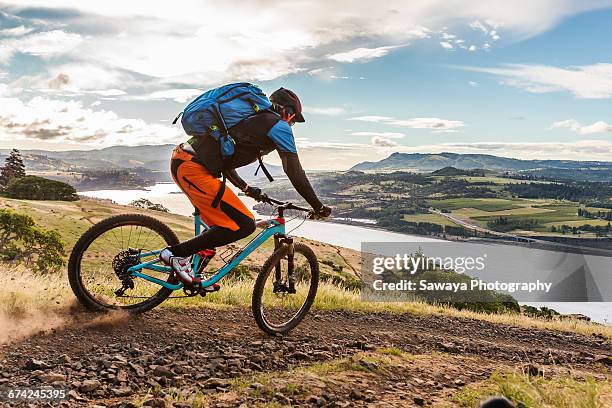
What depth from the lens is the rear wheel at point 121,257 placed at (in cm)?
682

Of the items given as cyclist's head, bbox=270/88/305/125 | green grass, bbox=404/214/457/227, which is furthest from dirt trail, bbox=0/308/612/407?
green grass, bbox=404/214/457/227

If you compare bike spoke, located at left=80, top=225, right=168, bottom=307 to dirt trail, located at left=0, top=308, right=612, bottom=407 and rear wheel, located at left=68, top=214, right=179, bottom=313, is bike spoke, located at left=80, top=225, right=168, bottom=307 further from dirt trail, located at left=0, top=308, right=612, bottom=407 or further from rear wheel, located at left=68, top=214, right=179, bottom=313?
dirt trail, located at left=0, top=308, right=612, bottom=407

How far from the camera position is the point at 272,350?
6.45 m

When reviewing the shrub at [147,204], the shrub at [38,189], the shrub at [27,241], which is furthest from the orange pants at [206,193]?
the shrub at [147,204]

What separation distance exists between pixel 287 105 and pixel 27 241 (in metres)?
47.6

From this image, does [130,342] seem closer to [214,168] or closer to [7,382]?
[7,382]

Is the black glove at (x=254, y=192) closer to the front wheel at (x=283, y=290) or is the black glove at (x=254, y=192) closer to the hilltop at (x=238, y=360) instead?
the front wheel at (x=283, y=290)

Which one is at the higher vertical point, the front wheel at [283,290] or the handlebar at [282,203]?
the handlebar at [282,203]

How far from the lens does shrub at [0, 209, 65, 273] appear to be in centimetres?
4552

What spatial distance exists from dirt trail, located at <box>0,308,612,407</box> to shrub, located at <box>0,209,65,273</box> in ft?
140

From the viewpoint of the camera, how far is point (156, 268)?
6992 millimetres

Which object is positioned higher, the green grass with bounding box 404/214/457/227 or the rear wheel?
the rear wheel

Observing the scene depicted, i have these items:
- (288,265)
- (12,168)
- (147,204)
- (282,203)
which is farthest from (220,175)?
(147,204)

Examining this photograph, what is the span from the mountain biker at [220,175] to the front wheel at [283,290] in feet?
3.02
